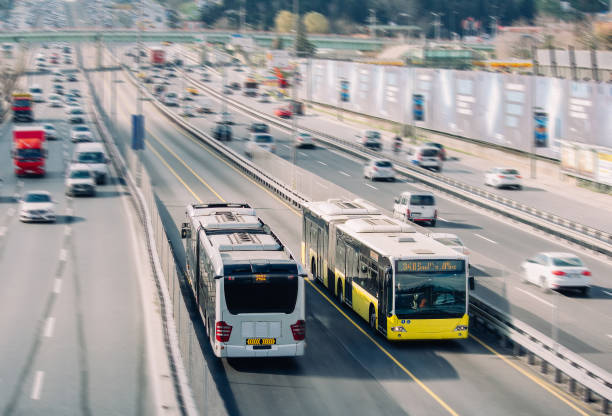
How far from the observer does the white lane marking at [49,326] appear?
79.1ft

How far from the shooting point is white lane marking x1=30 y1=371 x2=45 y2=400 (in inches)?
728

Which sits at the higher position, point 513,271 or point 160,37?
point 160,37

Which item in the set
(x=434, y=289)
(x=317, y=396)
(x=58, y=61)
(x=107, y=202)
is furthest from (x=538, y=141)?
(x=58, y=61)

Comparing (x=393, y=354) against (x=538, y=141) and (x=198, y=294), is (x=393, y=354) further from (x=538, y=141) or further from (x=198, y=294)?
(x=538, y=141)

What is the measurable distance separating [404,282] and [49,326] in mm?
10218

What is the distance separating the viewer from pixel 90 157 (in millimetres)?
59344

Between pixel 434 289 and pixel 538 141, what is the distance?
155ft

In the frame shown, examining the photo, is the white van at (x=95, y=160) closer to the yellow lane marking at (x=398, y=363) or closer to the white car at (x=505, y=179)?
the white car at (x=505, y=179)

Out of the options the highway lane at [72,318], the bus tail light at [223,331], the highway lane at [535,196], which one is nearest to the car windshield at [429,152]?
the highway lane at [535,196]

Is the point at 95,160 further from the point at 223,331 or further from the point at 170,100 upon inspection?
the point at 170,100

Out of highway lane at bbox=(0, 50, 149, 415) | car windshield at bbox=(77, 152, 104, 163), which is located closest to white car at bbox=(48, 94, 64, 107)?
car windshield at bbox=(77, 152, 104, 163)

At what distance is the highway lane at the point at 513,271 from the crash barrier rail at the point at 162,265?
9.10 metres

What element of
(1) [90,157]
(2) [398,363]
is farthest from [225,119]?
(2) [398,363]

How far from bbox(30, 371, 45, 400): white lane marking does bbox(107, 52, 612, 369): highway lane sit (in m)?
12.2
